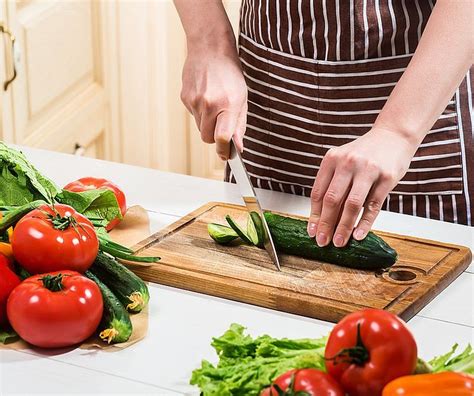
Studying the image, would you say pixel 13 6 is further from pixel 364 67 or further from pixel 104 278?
pixel 104 278

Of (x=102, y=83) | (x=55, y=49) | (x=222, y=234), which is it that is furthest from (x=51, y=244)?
(x=102, y=83)

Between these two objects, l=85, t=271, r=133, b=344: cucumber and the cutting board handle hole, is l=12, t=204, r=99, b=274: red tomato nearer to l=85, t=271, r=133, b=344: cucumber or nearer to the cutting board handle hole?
l=85, t=271, r=133, b=344: cucumber

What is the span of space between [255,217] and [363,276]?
20 centimetres

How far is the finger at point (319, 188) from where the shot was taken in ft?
4.81

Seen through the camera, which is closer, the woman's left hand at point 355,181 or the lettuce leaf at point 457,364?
the lettuce leaf at point 457,364

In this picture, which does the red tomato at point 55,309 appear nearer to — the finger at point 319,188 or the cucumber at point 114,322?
the cucumber at point 114,322

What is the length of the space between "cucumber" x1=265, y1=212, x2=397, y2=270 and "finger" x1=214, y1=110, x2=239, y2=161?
139mm

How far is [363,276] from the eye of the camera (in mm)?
1472

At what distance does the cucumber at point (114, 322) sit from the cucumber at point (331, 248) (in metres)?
0.31

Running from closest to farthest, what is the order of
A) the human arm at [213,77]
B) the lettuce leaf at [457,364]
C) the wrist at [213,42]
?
the lettuce leaf at [457,364], the human arm at [213,77], the wrist at [213,42]

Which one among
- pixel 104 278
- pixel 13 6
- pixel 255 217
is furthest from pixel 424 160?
pixel 13 6

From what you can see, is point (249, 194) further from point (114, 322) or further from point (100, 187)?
point (114, 322)

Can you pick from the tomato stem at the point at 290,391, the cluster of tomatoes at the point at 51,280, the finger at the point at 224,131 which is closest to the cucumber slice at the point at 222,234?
the finger at the point at 224,131

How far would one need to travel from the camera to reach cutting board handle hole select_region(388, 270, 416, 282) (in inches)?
58.1
